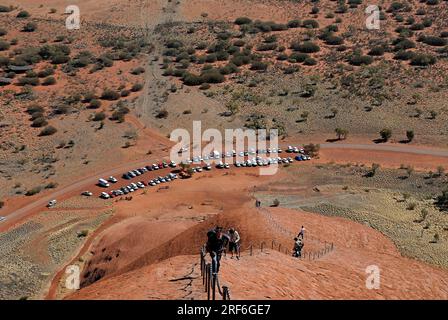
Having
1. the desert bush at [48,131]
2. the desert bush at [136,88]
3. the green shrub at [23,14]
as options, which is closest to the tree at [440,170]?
the desert bush at [136,88]

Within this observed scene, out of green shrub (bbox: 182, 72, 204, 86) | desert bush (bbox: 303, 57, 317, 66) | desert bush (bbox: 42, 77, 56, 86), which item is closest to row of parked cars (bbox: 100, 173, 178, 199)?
green shrub (bbox: 182, 72, 204, 86)

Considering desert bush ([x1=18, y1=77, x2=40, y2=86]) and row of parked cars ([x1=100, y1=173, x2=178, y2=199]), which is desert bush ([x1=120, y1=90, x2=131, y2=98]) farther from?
row of parked cars ([x1=100, y1=173, x2=178, y2=199])

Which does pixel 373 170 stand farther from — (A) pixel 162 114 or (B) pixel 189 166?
(A) pixel 162 114

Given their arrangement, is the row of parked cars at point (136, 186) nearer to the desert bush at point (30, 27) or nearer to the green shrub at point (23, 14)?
the desert bush at point (30, 27)

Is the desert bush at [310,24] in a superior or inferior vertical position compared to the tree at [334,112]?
superior

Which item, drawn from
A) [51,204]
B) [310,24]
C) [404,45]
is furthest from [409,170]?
[310,24]
